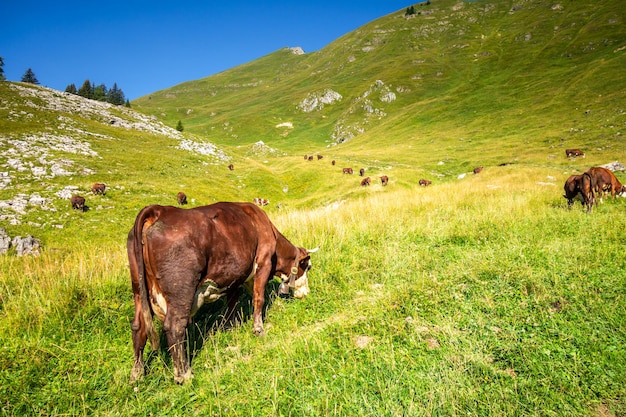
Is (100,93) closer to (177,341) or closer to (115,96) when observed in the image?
(115,96)

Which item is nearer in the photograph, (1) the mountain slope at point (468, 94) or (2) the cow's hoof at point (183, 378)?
(2) the cow's hoof at point (183, 378)

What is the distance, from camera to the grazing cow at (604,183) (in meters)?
13.0

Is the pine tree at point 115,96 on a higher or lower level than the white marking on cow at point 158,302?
higher

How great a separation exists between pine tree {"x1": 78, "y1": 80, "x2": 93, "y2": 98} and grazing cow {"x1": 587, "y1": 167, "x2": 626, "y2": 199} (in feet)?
465

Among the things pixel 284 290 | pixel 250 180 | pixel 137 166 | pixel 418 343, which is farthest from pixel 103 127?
pixel 418 343

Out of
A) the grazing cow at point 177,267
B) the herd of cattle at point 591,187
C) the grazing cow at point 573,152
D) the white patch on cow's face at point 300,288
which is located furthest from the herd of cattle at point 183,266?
the grazing cow at point 573,152

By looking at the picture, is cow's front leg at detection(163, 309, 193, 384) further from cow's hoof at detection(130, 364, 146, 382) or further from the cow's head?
the cow's head

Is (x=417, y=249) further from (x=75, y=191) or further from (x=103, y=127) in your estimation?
(x=103, y=127)

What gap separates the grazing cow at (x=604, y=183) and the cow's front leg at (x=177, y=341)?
16.7 meters

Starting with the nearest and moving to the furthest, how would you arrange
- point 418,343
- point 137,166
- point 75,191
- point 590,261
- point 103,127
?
1. point 418,343
2. point 590,261
3. point 75,191
4. point 137,166
5. point 103,127

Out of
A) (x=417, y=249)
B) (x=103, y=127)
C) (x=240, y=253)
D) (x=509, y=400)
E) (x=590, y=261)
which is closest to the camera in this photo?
(x=509, y=400)

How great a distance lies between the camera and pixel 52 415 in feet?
12.2

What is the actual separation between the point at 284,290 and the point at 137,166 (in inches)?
1528

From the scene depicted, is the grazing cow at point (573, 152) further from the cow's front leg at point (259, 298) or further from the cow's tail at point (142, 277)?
the cow's tail at point (142, 277)
